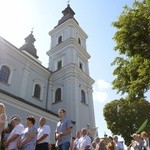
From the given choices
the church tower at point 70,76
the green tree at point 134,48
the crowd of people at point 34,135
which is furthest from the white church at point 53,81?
the crowd of people at point 34,135

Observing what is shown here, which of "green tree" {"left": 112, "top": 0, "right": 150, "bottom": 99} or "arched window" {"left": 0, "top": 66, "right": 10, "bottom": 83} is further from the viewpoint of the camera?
"arched window" {"left": 0, "top": 66, "right": 10, "bottom": 83}

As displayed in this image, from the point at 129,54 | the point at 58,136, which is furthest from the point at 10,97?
the point at 58,136

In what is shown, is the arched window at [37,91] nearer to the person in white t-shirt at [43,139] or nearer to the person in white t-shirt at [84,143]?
the person in white t-shirt at [84,143]

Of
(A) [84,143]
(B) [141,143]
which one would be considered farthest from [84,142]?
(B) [141,143]

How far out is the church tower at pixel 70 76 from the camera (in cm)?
2369

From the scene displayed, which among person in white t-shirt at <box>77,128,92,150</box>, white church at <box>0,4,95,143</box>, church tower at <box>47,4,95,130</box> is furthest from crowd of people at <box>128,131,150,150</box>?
church tower at <box>47,4,95,130</box>

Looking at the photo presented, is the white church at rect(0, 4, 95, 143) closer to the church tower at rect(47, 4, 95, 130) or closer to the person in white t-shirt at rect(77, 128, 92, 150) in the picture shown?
the church tower at rect(47, 4, 95, 130)

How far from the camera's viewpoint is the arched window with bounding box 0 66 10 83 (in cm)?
2045

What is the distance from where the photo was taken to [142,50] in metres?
12.3

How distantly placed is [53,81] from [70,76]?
2.59m

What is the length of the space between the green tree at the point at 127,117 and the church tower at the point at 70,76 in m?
7.77

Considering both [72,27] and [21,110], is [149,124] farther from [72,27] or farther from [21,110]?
[72,27]

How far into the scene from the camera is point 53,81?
26391mm

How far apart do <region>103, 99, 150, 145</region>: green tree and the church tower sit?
7.77m
